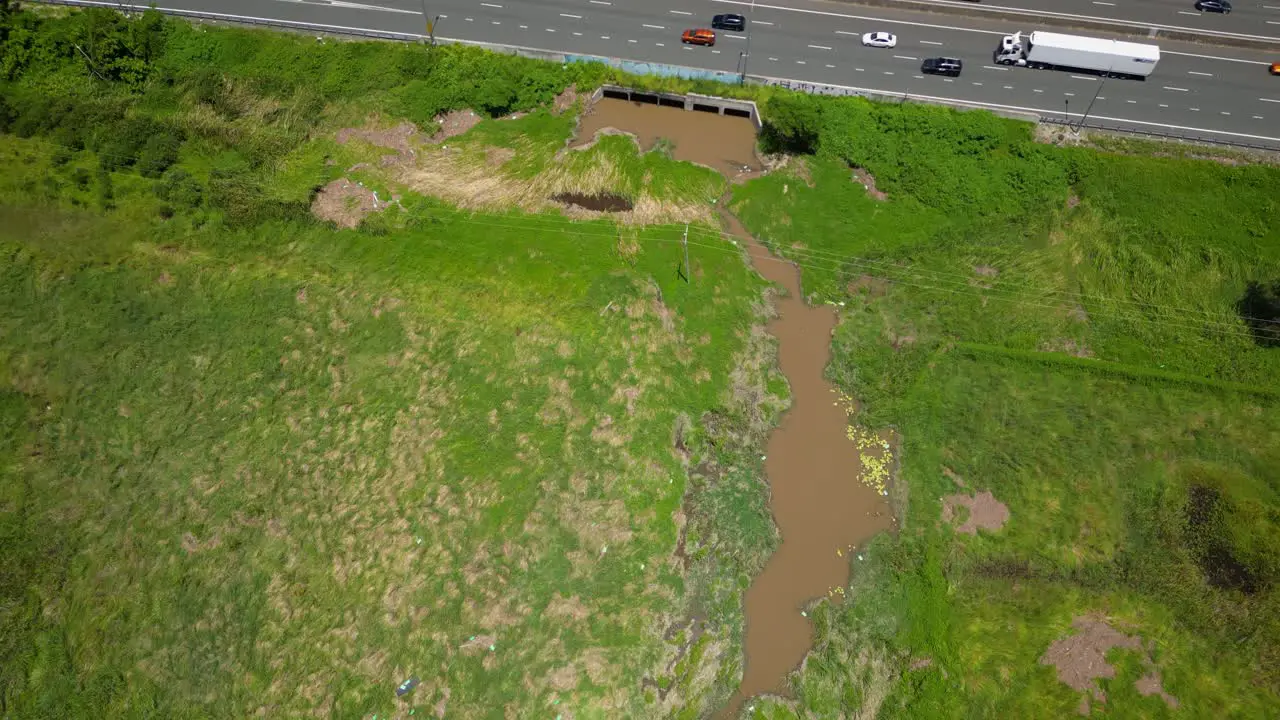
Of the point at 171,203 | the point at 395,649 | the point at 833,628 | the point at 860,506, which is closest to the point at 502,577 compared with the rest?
the point at 395,649

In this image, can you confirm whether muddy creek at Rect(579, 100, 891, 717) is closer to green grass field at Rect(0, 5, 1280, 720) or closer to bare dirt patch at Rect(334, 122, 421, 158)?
green grass field at Rect(0, 5, 1280, 720)

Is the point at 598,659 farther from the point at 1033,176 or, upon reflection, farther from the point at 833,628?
the point at 1033,176

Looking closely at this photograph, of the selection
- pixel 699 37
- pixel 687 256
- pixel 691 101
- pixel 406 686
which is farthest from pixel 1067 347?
pixel 406 686

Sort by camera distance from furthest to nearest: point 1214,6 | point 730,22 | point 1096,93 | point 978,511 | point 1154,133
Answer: point 730,22 < point 1214,6 < point 1096,93 < point 1154,133 < point 978,511

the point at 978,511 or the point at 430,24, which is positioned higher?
the point at 430,24

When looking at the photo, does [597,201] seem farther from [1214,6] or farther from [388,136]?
[1214,6]

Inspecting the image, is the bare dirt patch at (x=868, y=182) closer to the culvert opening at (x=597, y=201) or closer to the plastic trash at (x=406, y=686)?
the culvert opening at (x=597, y=201)
